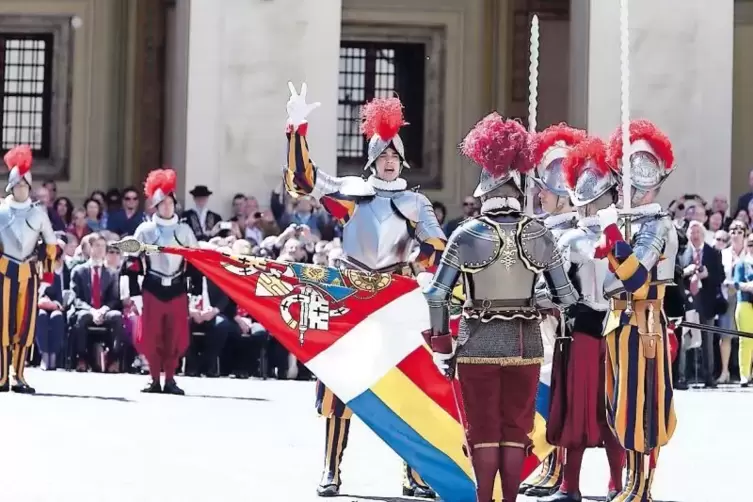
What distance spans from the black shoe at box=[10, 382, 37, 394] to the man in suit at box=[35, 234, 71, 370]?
2.39 metres

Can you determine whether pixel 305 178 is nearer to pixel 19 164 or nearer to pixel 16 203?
pixel 19 164

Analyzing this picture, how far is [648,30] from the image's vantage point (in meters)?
20.0

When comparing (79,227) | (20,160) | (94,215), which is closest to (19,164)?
(20,160)

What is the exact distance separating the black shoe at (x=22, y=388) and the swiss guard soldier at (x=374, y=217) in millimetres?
5791

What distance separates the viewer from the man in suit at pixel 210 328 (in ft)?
54.4

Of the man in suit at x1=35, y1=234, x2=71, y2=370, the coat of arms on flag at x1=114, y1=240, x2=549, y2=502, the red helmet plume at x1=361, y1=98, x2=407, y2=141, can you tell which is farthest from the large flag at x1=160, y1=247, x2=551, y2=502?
the man in suit at x1=35, y1=234, x2=71, y2=370

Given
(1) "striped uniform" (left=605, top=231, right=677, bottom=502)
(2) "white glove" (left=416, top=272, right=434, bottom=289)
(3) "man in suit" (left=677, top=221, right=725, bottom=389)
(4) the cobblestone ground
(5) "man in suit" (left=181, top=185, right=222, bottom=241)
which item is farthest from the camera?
(5) "man in suit" (left=181, top=185, right=222, bottom=241)

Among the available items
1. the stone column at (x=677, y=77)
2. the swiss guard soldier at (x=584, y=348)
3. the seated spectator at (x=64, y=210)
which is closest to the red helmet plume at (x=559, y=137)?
the swiss guard soldier at (x=584, y=348)

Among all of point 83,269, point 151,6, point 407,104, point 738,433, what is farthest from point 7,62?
point 738,433

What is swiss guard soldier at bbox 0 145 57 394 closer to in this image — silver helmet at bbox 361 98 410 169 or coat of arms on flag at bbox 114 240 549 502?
coat of arms on flag at bbox 114 240 549 502

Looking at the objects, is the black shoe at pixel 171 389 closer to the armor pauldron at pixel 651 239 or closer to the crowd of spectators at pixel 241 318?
the crowd of spectators at pixel 241 318

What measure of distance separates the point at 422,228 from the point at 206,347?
7886 mm

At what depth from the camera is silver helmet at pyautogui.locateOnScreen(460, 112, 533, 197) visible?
25.4 feet

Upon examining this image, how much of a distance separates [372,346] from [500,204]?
5.21ft
